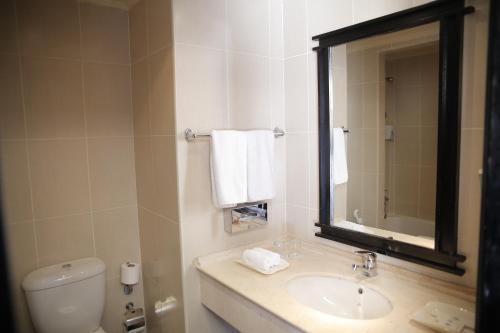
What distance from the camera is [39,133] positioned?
5.62 ft

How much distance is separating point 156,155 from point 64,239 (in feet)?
2.33

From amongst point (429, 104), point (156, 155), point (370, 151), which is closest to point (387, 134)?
point (370, 151)

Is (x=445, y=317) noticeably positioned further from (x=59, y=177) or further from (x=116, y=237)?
(x=59, y=177)

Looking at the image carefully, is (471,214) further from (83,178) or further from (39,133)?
(39,133)

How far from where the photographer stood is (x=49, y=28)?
67.6 inches

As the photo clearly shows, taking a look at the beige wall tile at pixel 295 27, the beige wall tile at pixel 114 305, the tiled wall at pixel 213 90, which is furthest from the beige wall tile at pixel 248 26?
the beige wall tile at pixel 114 305

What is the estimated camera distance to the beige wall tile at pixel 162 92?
152cm

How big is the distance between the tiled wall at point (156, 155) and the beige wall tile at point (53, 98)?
1.01 feet

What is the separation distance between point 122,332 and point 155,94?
1.48 metres

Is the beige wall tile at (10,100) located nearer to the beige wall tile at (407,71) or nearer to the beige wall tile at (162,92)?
the beige wall tile at (162,92)

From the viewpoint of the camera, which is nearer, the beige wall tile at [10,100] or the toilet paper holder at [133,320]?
the beige wall tile at [10,100]

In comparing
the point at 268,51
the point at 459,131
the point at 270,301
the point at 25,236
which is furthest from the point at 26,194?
the point at 459,131

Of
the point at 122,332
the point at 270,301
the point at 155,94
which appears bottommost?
the point at 122,332

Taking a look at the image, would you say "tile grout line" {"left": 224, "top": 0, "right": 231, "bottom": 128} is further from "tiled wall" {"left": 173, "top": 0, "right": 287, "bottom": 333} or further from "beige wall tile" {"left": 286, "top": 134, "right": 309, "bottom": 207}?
"beige wall tile" {"left": 286, "top": 134, "right": 309, "bottom": 207}
